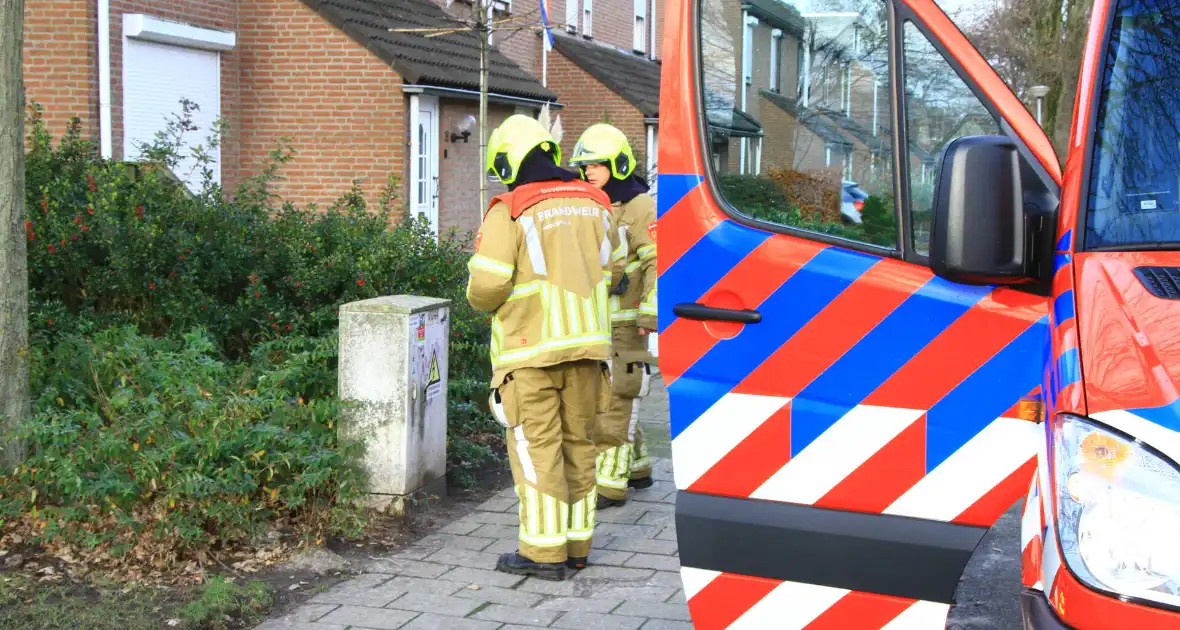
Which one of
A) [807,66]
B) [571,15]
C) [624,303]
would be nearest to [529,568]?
[624,303]

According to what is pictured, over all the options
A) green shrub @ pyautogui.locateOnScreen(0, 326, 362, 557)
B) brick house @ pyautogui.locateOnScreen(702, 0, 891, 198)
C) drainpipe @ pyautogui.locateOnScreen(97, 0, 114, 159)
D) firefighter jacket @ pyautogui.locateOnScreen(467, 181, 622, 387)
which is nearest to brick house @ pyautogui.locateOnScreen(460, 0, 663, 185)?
drainpipe @ pyautogui.locateOnScreen(97, 0, 114, 159)

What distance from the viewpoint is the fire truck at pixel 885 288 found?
3.10m

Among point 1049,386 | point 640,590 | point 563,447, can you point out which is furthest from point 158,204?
point 1049,386

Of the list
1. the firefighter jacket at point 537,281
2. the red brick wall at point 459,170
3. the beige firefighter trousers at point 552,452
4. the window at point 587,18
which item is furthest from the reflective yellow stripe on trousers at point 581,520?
the window at point 587,18

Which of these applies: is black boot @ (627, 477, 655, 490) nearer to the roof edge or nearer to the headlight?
the headlight

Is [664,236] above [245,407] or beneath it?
above

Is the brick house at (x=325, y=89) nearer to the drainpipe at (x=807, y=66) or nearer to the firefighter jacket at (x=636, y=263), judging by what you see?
the firefighter jacket at (x=636, y=263)

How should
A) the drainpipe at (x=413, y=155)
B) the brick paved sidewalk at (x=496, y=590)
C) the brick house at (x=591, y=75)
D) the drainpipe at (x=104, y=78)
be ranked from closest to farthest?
the brick paved sidewalk at (x=496, y=590)
the drainpipe at (x=104, y=78)
the drainpipe at (x=413, y=155)
the brick house at (x=591, y=75)

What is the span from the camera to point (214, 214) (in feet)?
26.2

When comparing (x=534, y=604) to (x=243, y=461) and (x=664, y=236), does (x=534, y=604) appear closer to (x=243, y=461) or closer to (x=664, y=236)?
(x=243, y=461)

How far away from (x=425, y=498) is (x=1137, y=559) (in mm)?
4462

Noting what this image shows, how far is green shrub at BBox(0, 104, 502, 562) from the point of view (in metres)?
5.52

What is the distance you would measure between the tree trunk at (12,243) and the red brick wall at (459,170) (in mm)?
12331

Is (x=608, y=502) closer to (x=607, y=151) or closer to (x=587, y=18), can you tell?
(x=607, y=151)
